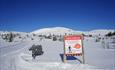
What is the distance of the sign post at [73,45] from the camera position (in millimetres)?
13594

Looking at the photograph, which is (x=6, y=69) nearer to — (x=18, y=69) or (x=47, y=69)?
(x=18, y=69)

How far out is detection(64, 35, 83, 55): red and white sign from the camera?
536 inches

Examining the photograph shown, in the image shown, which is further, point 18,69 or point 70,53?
→ point 70,53

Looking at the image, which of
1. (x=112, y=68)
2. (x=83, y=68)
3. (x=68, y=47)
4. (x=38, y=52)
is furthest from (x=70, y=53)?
(x=38, y=52)

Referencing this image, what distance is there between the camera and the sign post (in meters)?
13.6

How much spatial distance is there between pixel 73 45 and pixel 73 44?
0.10 metres

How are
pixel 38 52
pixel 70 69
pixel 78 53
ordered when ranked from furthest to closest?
pixel 38 52, pixel 78 53, pixel 70 69

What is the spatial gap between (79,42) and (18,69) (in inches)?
206

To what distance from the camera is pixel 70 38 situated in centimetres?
1373

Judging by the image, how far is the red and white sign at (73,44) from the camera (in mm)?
13617

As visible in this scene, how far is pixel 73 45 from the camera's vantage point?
537 inches

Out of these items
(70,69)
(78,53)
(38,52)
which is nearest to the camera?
(70,69)

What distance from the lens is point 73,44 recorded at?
13.7m

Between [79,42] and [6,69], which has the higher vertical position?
[79,42]
